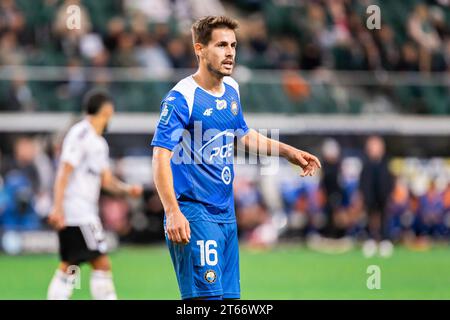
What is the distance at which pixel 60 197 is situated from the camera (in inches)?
424

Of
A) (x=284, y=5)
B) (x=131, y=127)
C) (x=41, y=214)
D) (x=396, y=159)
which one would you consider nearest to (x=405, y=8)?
(x=284, y=5)

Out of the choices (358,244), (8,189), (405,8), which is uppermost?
(405,8)

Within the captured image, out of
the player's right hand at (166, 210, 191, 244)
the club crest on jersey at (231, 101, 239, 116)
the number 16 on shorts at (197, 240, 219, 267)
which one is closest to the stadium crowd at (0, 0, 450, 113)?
the club crest on jersey at (231, 101, 239, 116)

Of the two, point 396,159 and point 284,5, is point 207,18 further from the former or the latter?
point 284,5

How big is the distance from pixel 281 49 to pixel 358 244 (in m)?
4.79

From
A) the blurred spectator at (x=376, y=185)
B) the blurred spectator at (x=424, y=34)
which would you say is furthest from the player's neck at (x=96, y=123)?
the blurred spectator at (x=424, y=34)

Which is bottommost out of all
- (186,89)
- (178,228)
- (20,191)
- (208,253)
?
(20,191)

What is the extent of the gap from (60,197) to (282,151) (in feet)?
10.9

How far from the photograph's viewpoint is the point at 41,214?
65.3 ft

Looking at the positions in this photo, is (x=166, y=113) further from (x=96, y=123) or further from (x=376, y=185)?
(x=376, y=185)

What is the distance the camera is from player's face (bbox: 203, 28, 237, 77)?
7.71m

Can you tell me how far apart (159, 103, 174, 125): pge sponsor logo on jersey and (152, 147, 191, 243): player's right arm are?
0.65 feet

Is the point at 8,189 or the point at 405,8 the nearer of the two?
the point at 8,189

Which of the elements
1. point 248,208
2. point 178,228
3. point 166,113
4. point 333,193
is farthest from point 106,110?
point 333,193
